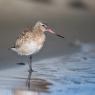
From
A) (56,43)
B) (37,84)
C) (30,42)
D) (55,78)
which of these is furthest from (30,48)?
(56,43)

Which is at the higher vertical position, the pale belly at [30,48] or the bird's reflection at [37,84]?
the pale belly at [30,48]

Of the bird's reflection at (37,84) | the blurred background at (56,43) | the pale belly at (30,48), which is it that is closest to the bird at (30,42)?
the pale belly at (30,48)

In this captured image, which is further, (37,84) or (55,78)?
(55,78)

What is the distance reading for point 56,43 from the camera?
35.8ft

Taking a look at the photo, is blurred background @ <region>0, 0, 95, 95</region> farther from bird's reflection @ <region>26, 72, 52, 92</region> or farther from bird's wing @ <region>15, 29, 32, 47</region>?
bird's wing @ <region>15, 29, 32, 47</region>

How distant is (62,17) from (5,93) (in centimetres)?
708

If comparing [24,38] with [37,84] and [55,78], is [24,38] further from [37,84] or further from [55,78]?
[37,84]

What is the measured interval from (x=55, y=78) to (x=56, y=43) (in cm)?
278

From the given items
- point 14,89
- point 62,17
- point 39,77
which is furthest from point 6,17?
point 14,89

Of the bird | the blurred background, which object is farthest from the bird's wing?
the blurred background

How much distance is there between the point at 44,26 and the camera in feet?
30.0

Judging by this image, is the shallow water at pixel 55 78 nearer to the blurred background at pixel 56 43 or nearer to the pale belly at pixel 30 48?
the blurred background at pixel 56 43

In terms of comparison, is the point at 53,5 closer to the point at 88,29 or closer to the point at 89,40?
the point at 88,29

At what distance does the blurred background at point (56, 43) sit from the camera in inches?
320
